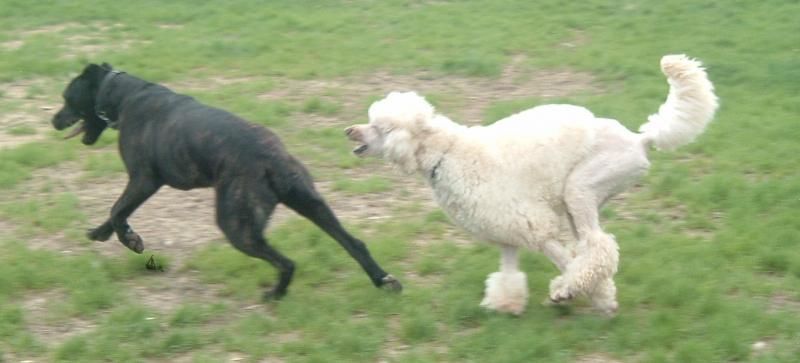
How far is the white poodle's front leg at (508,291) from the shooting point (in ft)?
19.0

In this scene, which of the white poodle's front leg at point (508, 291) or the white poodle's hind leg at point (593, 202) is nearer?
the white poodle's hind leg at point (593, 202)

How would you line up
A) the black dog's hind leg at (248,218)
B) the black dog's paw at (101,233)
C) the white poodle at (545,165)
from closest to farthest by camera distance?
the white poodle at (545,165) → the black dog's hind leg at (248,218) → the black dog's paw at (101,233)

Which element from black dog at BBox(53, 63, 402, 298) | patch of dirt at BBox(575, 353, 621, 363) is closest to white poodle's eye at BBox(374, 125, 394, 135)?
black dog at BBox(53, 63, 402, 298)

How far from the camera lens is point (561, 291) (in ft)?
18.3

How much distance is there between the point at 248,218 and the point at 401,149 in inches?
38.5

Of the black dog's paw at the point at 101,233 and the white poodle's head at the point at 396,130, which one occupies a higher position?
the white poodle's head at the point at 396,130

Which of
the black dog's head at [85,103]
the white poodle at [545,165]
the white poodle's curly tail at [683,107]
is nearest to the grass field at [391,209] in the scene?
the white poodle at [545,165]

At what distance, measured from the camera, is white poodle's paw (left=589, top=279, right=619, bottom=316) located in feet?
18.4

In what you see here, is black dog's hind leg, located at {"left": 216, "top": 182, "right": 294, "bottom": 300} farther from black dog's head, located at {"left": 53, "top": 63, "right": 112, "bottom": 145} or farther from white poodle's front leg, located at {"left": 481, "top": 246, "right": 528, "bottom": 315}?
black dog's head, located at {"left": 53, "top": 63, "right": 112, "bottom": 145}

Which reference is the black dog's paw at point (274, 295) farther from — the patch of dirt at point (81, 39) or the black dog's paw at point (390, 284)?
the patch of dirt at point (81, 39)

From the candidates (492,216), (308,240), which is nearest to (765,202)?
(492,216)

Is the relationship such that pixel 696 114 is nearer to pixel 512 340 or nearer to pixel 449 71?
pixel 512 340

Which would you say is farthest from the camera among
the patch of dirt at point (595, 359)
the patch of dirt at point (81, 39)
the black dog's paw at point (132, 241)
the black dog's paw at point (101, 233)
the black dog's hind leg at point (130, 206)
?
the patch of dirt at point (81, 39)

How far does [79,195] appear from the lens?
8.05 m
